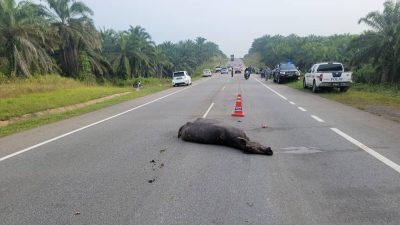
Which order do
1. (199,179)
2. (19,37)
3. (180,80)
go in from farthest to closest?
(180,80), (19,37), (199,179)

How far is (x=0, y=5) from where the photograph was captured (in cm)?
3362

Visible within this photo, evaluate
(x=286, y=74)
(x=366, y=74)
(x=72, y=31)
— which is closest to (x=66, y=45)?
(x=72, y=31)

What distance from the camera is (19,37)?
34219 mm

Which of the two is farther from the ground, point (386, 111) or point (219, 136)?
point (219, 136)

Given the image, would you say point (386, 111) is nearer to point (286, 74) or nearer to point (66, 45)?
point (286, 74)

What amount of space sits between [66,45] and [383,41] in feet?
98.2

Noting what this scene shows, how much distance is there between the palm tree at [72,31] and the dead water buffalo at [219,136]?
3695 cm

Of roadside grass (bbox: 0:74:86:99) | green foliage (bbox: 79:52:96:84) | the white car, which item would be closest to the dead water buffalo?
roadside grass (bbox: 0:74:86:99)

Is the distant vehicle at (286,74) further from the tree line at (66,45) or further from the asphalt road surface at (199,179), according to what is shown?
the asphalt road surface at (199,179)

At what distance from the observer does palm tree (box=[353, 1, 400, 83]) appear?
104ft

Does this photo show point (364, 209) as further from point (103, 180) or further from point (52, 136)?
point (52, 136)

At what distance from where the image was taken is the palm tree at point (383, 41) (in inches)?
1251

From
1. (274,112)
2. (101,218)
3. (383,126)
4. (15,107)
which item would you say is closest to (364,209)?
(101,218)

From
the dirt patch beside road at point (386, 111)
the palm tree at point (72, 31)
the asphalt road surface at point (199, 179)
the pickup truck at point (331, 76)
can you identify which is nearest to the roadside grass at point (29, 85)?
the palm tree at point (72, 31)
